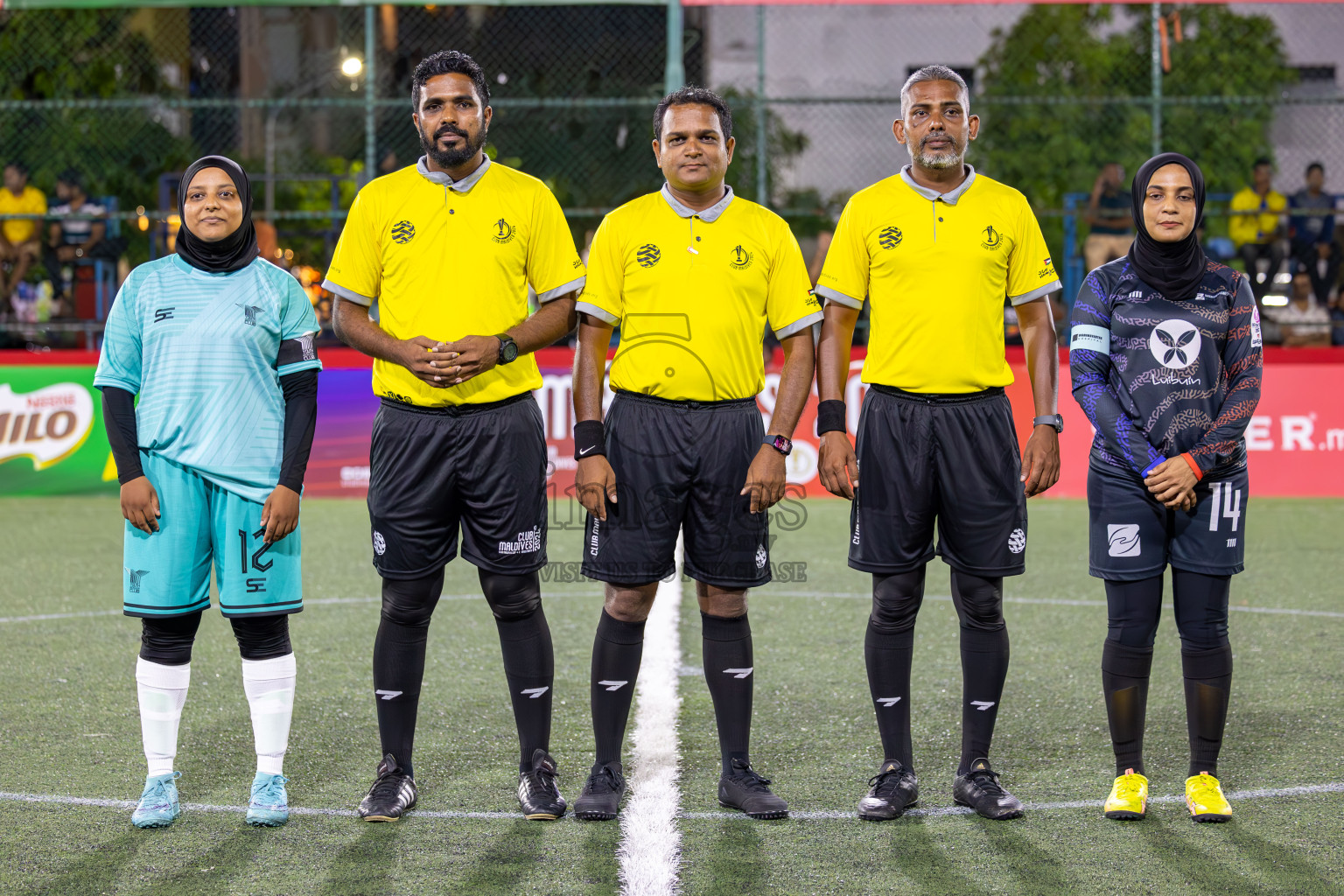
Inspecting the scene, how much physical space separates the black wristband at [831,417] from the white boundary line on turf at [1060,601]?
3.41 meters

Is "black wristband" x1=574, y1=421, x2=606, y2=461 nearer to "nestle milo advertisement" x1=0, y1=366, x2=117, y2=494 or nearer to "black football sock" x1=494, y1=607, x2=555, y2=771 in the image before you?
"black football sock" x1=494, y1=607, x2=555, y2=771

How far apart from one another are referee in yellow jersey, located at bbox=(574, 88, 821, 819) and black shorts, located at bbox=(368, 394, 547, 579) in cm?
18

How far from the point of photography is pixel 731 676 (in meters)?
4.24

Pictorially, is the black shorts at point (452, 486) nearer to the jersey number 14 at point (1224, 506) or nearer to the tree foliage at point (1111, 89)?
the jersey number 14 at point (1224, 506)

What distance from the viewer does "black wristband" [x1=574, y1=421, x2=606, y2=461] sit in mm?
4105

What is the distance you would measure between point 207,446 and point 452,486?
0.68 meters

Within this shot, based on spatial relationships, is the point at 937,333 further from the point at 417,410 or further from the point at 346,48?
the point at 346,48

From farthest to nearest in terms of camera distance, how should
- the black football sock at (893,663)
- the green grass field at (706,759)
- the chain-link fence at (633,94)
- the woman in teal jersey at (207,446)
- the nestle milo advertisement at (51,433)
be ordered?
1. the chain-link fence at (633,94)
2. the nestle milo advertisement at (51,433)
3. the black football sock at (893,663)
4. the woman in teal jersey at (207,446)
5. the green grass field at (706,759)

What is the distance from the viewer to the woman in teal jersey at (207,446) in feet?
12.9

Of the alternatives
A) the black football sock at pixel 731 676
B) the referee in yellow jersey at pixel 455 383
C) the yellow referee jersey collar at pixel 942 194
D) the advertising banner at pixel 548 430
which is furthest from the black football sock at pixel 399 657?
the advertising banner at pixel 548 430

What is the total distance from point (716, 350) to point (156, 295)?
1.58m

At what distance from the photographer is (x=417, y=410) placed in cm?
411

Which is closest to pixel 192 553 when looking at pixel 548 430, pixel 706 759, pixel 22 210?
pixel 706 759

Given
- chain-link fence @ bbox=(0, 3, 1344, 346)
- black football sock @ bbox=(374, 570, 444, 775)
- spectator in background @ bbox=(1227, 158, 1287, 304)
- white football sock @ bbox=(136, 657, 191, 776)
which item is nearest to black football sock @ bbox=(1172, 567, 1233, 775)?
black football sock @ bbox=(374, 570, 444, 775)
